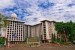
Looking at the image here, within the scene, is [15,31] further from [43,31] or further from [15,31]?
[43,31]

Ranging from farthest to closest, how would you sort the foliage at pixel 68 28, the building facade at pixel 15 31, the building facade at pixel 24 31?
the building facade at pixel 15 31
the building facade at pixel 24 31
the foliage at pixel 68 28

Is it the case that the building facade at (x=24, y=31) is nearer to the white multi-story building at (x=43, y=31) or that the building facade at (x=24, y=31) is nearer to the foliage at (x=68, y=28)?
the white multi-story building at (x=43, y=31)

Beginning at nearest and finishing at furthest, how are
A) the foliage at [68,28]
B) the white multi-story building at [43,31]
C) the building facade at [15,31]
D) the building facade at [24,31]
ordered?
1. the foliage at [68,28]
2. the white multi-story building at [43,31]
3. the building facade at [24,31]
4. the building facade at [15,31]

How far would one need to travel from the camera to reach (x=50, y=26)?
28.7 m

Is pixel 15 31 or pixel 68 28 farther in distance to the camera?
pixel 15 31

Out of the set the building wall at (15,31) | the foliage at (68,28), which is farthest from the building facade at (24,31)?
the foliage at (68,28)

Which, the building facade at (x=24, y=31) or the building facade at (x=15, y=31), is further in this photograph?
the building facade at (x=15, y=31)

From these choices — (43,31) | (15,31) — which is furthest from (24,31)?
(43,31)

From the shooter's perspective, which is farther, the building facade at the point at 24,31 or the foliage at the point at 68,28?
the building facade at the point at 24,31

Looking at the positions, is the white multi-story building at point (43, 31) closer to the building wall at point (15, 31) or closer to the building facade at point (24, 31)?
the building facade at point (24, 31)

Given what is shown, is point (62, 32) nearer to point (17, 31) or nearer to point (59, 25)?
point (59, 25)

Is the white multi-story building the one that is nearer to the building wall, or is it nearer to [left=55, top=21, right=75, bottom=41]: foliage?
the building wall

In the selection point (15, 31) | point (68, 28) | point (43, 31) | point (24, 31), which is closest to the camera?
point (68, 28)

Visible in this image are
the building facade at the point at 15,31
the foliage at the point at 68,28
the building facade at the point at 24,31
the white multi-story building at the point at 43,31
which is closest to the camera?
the foliage at the point at 68,28
